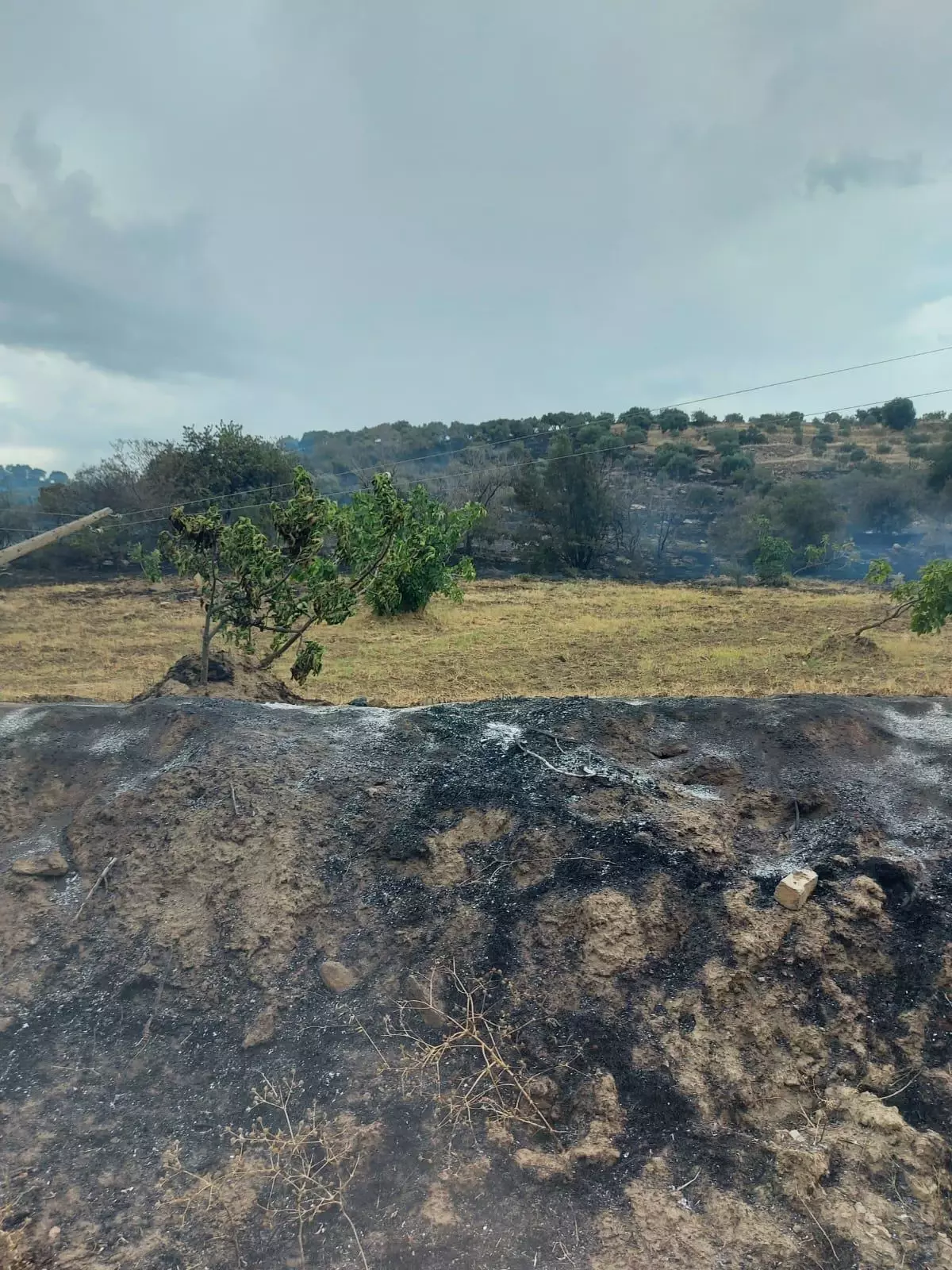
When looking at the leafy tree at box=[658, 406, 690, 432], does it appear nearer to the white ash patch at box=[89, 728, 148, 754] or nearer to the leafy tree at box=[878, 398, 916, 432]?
the leafy tree at box=[878, 398, 916, 432]

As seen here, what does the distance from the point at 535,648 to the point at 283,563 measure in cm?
652

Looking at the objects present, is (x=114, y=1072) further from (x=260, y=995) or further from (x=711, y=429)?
(x=711, y=429)

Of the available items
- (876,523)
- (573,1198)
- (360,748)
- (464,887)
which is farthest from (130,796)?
(876,523)

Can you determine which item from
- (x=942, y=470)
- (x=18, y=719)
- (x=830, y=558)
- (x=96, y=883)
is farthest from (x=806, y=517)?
(x=96, y=883)

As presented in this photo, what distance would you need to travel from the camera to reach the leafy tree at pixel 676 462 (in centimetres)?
4122

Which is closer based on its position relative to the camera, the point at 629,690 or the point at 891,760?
the point at 891,760

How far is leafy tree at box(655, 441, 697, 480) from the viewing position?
41219mm

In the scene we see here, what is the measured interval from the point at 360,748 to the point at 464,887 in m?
1.59

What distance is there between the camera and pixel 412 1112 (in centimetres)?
305

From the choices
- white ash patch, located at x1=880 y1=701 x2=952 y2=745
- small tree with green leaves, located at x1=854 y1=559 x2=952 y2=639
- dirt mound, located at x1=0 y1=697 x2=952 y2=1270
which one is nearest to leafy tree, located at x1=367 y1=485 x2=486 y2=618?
dirt mound, located at x1=0 y1=697 x2=952 y2=1270

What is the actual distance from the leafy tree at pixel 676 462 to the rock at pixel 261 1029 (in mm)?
40600

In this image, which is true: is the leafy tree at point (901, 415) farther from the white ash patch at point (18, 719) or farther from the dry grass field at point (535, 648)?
the white ash patch at point (18, 719)

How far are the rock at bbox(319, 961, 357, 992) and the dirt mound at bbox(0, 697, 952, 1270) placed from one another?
13mm

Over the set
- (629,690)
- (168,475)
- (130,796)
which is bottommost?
(629,690)
